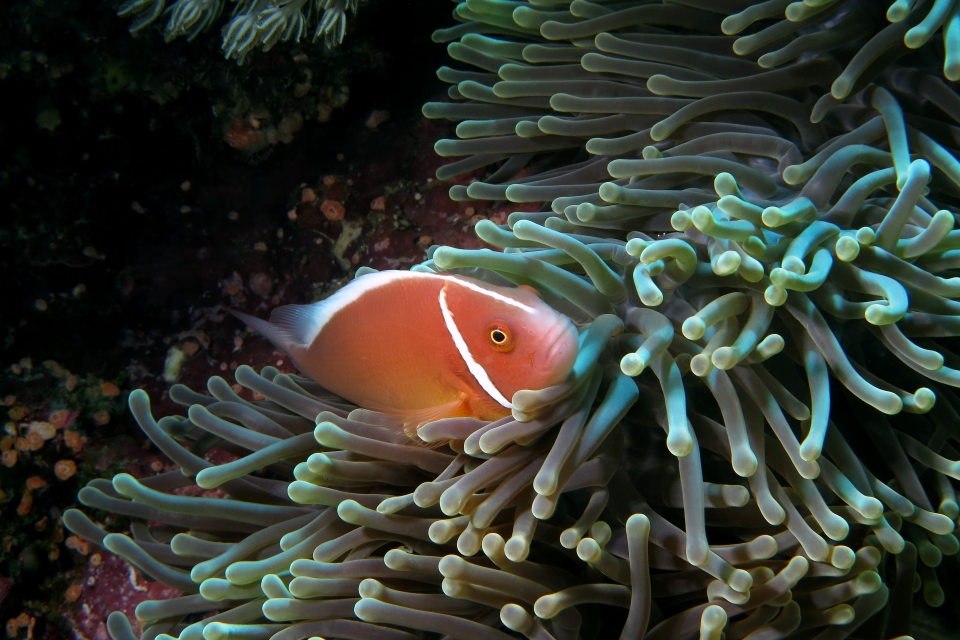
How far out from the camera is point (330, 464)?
5.00ft

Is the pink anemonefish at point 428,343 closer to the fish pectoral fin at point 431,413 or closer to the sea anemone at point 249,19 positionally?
the fish pectoral fin at point 431,413

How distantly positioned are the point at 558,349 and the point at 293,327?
78 cm

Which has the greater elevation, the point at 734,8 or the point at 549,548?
the point at 734,8

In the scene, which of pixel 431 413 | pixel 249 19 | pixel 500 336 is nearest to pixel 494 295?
pixel 500 336

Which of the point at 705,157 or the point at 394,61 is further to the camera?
the point at 394,61

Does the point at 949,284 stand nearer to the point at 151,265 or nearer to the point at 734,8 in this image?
the point at 734,8

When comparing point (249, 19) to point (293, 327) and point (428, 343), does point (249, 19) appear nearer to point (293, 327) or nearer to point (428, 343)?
point (293, 327)

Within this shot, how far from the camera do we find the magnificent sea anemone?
4.31ft

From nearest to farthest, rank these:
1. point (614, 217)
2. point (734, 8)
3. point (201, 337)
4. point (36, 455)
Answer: point (614, 217)
point (734, 8)
point (36, 455)
point (201, 337)

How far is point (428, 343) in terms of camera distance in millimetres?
1404

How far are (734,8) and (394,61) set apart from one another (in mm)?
1423

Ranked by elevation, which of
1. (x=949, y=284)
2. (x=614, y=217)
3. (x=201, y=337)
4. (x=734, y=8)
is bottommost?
(x=201, y=337)

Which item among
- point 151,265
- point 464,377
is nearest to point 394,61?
point 151,265

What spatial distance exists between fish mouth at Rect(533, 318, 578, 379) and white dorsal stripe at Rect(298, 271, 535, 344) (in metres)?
0.13
